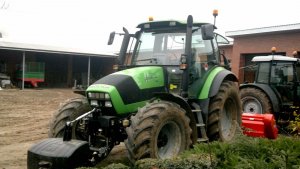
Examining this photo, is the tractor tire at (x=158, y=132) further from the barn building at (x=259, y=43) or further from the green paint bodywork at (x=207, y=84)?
the barn building at (x=259, y=43)

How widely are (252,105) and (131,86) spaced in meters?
5.85

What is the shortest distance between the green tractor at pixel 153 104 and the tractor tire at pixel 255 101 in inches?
125

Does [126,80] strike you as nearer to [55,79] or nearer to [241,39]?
[241,39]

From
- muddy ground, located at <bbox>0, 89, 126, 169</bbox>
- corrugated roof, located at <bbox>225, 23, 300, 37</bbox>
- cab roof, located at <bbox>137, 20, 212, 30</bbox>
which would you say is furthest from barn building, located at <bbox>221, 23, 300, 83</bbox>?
cab roof, located at <bbox>137, 20, 212, 30</bbox>

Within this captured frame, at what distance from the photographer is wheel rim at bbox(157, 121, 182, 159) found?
5453 millimetres

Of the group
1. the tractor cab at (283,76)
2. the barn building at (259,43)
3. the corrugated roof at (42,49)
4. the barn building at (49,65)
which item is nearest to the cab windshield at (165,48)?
the tractor cab at (283,76)

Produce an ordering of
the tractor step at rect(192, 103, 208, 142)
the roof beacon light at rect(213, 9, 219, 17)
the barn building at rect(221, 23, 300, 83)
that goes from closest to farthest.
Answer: the tractor step at rect(192, 103, 208, 142)
the roof beacon light at rect(213, 9, 219, 17)
the barn building at rect(221, 23, 300, 83)

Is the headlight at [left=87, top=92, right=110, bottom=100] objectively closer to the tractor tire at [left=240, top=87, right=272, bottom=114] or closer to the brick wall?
the tractor tire at [left=240, top=87, right=272, bottom=114]

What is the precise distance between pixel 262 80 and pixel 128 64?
5.47m

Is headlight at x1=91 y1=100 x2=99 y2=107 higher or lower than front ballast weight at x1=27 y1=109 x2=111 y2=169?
higher

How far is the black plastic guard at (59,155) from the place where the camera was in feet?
14.6

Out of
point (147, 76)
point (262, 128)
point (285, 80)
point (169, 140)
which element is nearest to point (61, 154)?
point (169, 140)

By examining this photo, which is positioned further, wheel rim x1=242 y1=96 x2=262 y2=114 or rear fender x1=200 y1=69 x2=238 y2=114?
wheel rim x1=242 y1=96 x2=262 y2=114

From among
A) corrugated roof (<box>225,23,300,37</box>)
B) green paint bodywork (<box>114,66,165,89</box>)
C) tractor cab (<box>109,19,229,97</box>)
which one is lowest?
green paint bodywork (<box>114,66,165,89</box>)
